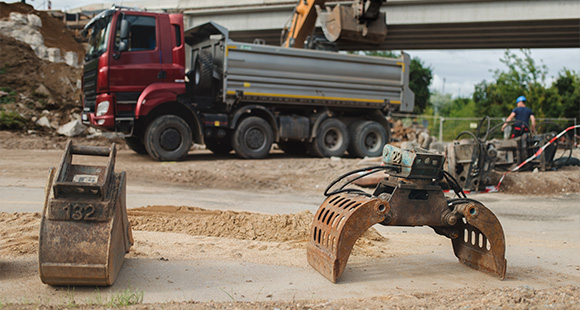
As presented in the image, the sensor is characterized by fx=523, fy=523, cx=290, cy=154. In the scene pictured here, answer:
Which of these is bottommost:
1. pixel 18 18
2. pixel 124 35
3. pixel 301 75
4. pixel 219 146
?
pixel 219 146

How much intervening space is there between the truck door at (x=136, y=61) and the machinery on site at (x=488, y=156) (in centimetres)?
653

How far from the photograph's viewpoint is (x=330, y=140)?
14.7 m

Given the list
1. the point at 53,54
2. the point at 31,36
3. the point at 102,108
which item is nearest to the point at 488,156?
the point at 102,108

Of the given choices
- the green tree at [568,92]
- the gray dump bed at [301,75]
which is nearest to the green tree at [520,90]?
the green tree at [568,92]

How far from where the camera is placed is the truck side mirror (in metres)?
11.1

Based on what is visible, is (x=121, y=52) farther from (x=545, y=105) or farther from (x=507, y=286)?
(x=545, y=105)

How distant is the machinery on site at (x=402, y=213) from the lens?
392 centimetres

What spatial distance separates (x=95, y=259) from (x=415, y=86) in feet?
176

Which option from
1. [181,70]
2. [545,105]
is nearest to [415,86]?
[545,105]

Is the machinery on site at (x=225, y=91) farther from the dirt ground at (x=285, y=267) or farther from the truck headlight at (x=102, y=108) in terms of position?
the dirt ground at (x=285, y=267)

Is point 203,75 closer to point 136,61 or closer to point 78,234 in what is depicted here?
point 136,61

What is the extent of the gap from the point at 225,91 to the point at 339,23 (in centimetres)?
361

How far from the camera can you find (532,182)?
10.1 m

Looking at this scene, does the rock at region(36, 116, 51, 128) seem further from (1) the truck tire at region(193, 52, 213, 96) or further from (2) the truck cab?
(1) the truck tire at region(193, 52, 213, 96)
